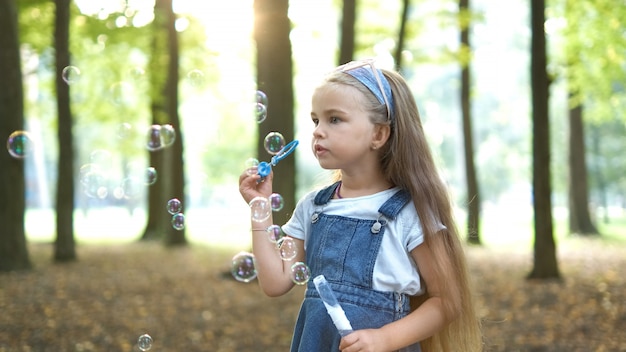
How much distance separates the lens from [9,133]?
36.1ft

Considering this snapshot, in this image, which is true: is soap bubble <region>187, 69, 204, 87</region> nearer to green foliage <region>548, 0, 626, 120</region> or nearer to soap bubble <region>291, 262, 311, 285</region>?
soap bubble <region>291, 262, 311, 285</region>

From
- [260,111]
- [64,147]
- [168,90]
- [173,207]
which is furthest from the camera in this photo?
[168,90]

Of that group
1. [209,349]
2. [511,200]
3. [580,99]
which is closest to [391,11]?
[580,99]

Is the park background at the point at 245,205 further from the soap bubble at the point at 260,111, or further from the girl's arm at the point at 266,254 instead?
the soap bubble at the point at 260,111

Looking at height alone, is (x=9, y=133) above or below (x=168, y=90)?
below

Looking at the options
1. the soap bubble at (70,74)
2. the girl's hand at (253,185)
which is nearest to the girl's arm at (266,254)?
the girl's hand at (253,185)

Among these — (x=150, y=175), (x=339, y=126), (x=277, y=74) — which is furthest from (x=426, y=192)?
(x=277, y=74)

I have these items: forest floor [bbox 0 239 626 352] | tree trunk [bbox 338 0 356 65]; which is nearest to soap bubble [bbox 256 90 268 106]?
forest floor [bbox 0 239 626 352]

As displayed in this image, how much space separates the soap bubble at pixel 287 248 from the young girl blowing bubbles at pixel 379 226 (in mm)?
69

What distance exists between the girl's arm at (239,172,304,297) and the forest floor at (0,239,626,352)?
318 cm

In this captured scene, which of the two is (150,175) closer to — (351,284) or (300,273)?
(300,273)

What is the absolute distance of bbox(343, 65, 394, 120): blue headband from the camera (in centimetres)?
241

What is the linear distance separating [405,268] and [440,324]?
217mm

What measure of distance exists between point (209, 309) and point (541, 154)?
5.47 metres
